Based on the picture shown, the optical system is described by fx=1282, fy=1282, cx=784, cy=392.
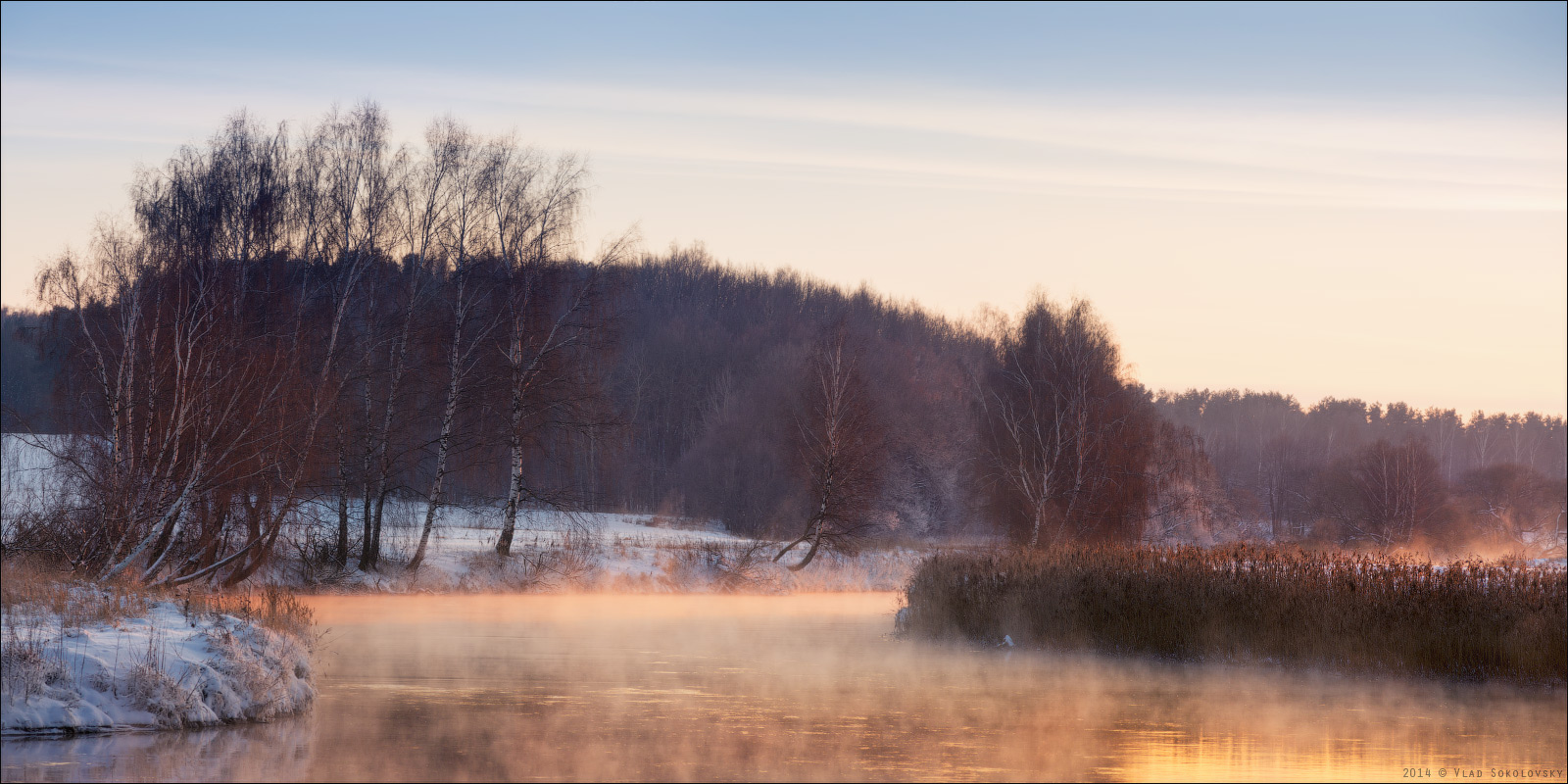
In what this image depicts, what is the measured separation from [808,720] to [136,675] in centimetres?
719

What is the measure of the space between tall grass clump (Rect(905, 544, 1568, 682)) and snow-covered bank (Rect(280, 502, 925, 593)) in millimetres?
13566

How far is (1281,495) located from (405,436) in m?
96.7

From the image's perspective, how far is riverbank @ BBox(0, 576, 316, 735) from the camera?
12.4m

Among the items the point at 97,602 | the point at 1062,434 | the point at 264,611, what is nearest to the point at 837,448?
the point at 1062,434

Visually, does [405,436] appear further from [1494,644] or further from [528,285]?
[1494,644]

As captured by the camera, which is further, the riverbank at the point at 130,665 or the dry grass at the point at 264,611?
the dry grass at the point at 264,611

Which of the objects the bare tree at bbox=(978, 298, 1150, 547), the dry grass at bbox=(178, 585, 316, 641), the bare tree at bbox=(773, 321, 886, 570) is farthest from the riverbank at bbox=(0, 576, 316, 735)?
the bare tree at bbox=(978, 298, 1150, 547)

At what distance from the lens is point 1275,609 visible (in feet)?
72.1

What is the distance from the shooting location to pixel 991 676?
66.0 feet

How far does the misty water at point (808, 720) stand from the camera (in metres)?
11.7

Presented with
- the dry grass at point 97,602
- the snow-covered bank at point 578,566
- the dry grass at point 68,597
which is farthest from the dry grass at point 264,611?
the snow-covered bank at point 578,566

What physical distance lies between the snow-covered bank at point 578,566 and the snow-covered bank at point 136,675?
763 inches

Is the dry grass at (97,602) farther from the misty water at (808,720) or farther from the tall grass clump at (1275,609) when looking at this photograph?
the tall grass clump at (1275,609)

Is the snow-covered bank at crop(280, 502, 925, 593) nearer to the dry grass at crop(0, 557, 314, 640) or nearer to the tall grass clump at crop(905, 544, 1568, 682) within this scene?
the tall grass clump at crop(905, 544, 1568, 682)
